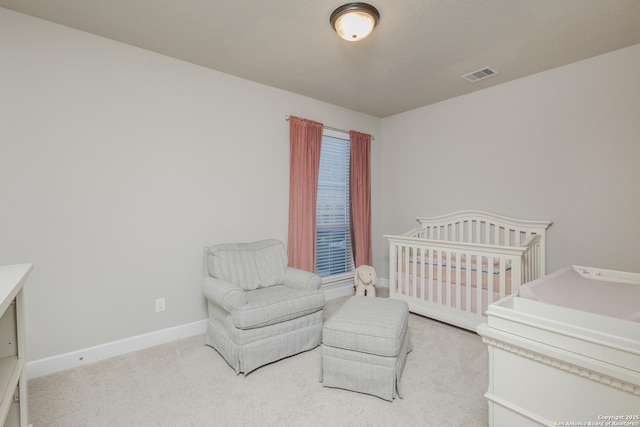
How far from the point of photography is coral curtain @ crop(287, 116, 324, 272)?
328 centimetres

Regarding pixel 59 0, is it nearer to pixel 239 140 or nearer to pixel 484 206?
pixel 239 140

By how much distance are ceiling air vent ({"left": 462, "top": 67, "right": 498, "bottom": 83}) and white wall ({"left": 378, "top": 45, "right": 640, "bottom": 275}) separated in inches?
13.4

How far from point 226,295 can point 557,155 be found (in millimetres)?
3109

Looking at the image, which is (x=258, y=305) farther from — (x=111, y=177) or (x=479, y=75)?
(x=479, y=75)

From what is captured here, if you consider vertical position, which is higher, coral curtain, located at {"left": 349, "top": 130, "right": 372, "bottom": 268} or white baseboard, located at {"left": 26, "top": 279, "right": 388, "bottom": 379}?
coral curtain, located at {"left": 349, "top": 130, "right": 372, "bottom": 268}

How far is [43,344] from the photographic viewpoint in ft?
6.70

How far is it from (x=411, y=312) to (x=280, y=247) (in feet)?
5.26

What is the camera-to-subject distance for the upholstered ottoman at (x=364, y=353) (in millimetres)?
1766

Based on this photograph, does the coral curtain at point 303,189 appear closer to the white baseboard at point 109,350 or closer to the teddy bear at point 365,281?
the teddy bear at point 365,281

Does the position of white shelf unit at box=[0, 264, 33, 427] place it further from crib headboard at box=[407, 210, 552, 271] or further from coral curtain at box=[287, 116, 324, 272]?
crib headboard at box=[407, 210, 552, 271]

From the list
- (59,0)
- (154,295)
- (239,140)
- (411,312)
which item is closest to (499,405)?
(411,312)

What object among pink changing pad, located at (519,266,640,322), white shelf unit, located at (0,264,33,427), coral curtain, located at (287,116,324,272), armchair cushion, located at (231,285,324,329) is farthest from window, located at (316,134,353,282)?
white shelf unit, located at (0,264,33,427)

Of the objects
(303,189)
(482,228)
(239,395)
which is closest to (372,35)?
(303,189)

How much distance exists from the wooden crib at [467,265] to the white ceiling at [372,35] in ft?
4.96
